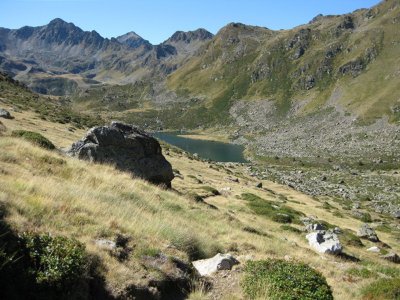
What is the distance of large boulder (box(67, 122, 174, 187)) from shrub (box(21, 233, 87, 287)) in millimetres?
18612

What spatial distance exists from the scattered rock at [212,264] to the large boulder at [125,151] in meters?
16.2

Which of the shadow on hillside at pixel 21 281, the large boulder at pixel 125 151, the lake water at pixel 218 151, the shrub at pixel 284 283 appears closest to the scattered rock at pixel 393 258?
the shrub at pixel 284 283

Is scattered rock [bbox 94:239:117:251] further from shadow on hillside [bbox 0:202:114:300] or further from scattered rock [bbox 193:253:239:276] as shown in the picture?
scattered rock [bbox 193:253:239:276]

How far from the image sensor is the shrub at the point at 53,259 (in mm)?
8594

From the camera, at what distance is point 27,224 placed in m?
10.2

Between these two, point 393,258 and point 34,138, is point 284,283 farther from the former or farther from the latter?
point 34,138

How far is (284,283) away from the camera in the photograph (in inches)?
441

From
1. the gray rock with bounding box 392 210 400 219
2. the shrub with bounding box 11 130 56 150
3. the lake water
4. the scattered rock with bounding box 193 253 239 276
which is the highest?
the shrub with bounding box 11 130 56 150

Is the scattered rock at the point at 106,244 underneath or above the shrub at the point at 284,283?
above

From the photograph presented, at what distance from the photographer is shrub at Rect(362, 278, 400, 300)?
39.9 ft

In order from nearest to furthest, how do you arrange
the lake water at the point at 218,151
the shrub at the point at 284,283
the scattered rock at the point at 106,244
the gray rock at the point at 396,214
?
1. the shrub at the point at 284,283
2. the scattered rock at the point at 106,244
3. the gray rock at the point at 396,214
4. the lake water at the point at 218,151

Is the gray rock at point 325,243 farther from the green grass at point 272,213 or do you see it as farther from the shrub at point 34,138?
the shrub at point 34,138

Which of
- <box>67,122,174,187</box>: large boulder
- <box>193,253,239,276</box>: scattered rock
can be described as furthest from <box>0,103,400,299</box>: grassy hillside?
<box>67,122,174,187</box>: large boulder

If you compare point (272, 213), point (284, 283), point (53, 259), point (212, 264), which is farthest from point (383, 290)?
point (272, 213)
